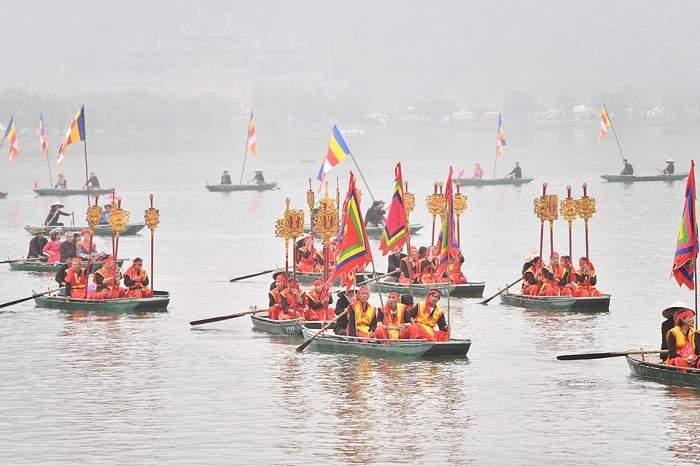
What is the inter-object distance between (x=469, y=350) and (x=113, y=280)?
882cm

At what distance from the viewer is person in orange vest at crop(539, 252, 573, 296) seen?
3709 centimetres

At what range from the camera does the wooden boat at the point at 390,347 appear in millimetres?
30422

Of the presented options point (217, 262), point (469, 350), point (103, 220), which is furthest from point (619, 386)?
point (103, 220)

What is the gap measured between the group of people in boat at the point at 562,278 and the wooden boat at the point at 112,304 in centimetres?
840

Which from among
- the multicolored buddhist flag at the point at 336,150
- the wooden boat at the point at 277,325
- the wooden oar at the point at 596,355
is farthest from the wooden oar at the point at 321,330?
the multicolored buddhist flag at the point at 336,150

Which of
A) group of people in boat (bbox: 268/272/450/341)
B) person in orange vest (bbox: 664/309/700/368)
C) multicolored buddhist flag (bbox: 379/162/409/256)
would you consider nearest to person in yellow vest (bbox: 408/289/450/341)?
group of people in boat (bbox: 268/272/450/341)

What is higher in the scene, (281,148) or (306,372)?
(281,148)

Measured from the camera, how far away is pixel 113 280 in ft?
123

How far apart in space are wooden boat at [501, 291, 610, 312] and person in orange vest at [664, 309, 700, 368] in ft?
30.1

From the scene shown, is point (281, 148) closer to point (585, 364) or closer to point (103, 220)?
point (103, 220)

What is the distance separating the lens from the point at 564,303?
36844 mm

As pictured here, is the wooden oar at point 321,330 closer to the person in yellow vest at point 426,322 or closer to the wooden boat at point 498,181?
the person in yellow vest at point 426,322

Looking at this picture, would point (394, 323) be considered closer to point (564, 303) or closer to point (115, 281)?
point (564, 303)

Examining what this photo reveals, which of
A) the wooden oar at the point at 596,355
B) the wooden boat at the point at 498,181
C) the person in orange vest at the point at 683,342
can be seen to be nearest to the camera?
the person in orange vest at the point at 683,342
